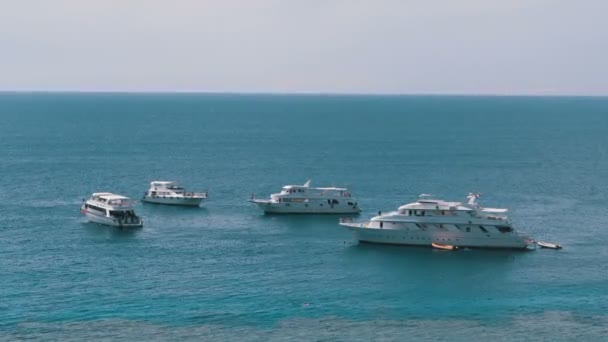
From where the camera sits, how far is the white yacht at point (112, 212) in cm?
14462

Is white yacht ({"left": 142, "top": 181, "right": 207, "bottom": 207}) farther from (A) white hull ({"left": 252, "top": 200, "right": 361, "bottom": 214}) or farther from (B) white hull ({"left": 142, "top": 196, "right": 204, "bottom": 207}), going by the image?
(A) white hull ({"left": 252, "top": 200, "right": 361, "bottom": 214})

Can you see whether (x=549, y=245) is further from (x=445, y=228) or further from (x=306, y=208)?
(x=306, y=208)

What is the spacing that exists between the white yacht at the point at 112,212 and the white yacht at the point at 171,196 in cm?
1973

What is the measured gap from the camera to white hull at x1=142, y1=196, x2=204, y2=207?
168m

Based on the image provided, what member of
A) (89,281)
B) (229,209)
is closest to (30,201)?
(229,209)

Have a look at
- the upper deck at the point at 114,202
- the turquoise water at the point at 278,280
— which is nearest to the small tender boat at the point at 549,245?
the turquoise water at the point at 278,280

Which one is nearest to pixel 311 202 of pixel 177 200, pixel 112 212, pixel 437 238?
pixel 177 200

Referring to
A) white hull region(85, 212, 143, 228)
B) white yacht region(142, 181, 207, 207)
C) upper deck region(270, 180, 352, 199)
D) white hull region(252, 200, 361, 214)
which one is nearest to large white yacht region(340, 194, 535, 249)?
white hull region(252, 200, 361, 214)

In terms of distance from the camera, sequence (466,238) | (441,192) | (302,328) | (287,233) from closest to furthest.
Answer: (302,328), (466,238), (287,233), (441,192)

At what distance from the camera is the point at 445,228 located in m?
132

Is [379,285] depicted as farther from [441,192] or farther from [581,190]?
[581,190]

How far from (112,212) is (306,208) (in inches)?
1374

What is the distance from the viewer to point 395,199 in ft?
565

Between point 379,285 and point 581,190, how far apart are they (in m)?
87.8
